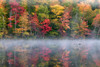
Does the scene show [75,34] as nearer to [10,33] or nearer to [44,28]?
[44,28]

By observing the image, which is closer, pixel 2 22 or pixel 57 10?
pixel 2 22

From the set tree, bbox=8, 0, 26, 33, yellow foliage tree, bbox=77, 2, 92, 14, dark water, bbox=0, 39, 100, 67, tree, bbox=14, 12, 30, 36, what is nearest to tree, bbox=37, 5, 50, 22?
tree, bbox=14, 12, 30, 36

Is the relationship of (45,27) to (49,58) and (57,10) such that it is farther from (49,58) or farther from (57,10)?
(49,58)

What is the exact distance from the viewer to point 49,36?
4097cm

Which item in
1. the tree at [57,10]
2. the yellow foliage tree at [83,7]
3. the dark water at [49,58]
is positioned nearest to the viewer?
the dark water at [49,58]

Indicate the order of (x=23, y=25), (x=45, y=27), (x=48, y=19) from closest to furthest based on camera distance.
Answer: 1. (x=23, y=25)
2. (x=48, y=19)
3. (x=45, y=27)

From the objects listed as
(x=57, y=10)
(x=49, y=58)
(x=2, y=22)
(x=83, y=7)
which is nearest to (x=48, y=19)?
(x=57, y=10)

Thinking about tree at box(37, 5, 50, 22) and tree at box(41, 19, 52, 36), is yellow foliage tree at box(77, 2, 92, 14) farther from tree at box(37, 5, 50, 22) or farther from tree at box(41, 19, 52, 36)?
tree at box(41, 19, 52, 36)

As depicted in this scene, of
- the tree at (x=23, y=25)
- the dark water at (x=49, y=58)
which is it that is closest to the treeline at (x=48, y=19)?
the tree at (x=23, y=25)

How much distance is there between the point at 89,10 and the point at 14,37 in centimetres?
1979

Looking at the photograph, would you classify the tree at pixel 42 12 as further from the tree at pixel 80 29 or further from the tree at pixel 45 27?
the tree at pixel 80 29

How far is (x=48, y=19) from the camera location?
39750mm

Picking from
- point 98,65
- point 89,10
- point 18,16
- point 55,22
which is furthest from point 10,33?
point 98,65

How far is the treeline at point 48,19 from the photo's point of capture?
38.5 m
